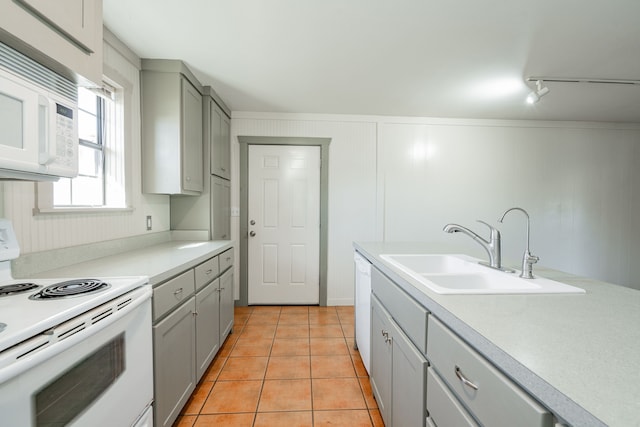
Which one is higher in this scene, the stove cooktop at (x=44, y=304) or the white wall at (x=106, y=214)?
the white wall at (x=106, y=214)

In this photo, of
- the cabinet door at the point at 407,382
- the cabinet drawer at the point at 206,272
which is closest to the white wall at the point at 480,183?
the cabinet drawer at the point at 206,272

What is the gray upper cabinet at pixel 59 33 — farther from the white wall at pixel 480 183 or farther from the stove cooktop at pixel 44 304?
the white wall at pixel 480 183

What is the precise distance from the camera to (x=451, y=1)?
1.47 m

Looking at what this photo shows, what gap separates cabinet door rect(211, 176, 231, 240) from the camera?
8.57 ft

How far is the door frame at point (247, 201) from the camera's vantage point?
322 cm

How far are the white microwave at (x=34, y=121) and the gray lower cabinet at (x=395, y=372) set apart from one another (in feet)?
4.82

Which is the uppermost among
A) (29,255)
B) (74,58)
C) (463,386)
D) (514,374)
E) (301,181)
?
(74,58)

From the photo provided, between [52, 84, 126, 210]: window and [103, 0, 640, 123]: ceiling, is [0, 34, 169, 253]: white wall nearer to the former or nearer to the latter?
[52, 84, 126, 210]: window

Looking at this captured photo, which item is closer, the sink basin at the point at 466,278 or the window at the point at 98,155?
the sink basin at the point at 466,278

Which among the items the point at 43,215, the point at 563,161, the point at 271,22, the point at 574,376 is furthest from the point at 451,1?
the point at 563,161

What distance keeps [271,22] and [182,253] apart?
1.60 meters

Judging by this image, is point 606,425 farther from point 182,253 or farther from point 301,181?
point 301,181

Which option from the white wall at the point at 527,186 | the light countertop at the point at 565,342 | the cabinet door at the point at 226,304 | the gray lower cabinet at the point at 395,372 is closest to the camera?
the light countertop at the point at 565,342

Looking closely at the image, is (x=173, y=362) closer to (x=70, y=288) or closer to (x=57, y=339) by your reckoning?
(x=70, y=288)
